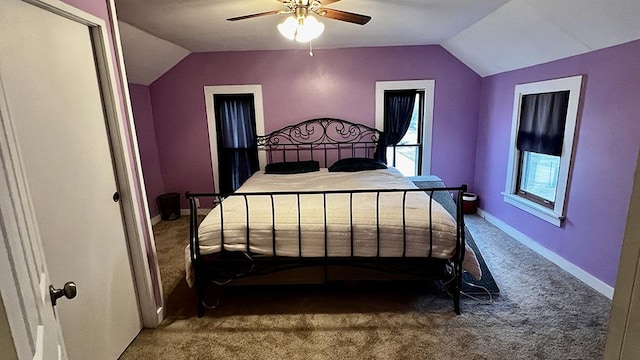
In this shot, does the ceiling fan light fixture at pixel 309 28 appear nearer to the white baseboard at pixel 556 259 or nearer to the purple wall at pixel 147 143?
the purple wall at pixel 147 143

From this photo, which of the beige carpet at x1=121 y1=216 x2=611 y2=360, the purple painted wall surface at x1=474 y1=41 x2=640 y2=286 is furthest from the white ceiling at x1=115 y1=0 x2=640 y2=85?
the beige carpet at x1=121 y1=216 x2=611 y2=360

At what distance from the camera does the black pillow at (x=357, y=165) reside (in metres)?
3.88

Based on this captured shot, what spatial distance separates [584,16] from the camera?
7.28 ft

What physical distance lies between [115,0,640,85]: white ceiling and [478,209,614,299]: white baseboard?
1.81 meters

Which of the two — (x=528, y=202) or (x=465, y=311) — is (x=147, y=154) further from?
(x=528, y=202)

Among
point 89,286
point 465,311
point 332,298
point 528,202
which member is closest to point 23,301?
point 89,286

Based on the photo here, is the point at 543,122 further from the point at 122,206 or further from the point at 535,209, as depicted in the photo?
the point at 122,206

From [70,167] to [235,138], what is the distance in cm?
293

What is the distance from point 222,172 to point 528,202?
387 centimetres

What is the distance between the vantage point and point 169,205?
174 inches

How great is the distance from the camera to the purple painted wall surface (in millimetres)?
2217

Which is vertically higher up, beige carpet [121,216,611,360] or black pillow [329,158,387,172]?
black pillow [329,158,387,172]

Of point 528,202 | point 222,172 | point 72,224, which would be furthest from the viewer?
point 222,172

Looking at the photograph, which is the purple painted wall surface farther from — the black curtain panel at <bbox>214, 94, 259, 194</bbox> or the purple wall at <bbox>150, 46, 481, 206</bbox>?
the black curtain panel at <bbox>214, 94, 259, 194</bbox>
